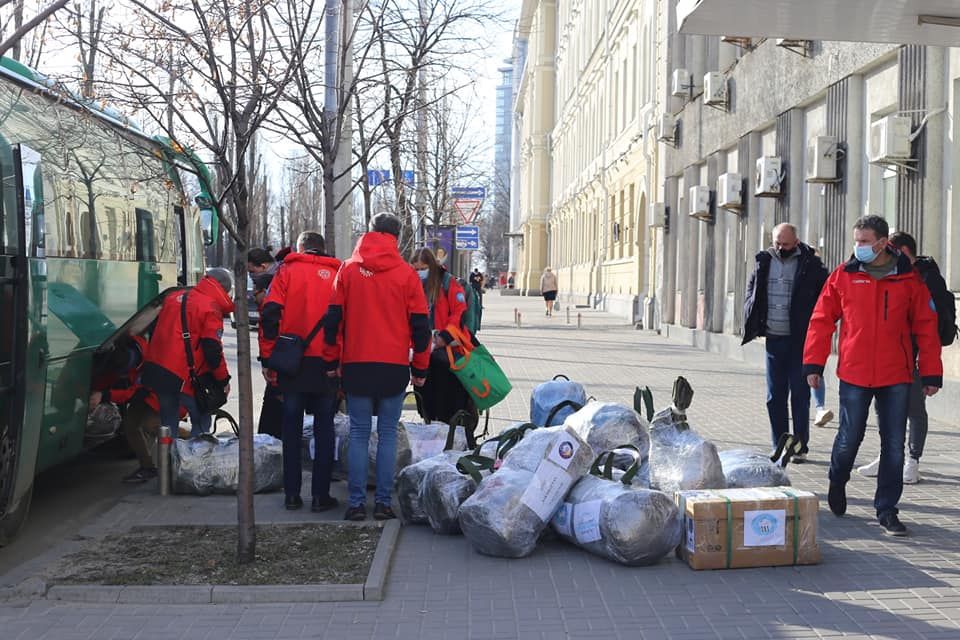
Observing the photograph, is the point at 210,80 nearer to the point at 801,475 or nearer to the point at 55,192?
the point at 55,192

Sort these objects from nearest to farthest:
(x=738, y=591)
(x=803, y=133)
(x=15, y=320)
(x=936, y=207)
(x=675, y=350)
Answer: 1. (x=738, y=591)
2. (x=15, y=320)
3. (x=936, y=207)
4. (x=803, y=133)
5. (x=675, y=350)

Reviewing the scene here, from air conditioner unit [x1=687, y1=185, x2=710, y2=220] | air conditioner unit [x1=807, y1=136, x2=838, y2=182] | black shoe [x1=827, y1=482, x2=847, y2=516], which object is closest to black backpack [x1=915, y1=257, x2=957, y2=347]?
black shoe [x1=827, y1=482, x2=847, y2=516]

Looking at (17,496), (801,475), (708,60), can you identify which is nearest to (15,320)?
(17,496)

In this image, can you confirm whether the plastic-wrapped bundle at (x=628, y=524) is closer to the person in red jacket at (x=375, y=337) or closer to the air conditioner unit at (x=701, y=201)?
the person in red jacket at (x=375, y=337)

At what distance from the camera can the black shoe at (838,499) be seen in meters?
7.02

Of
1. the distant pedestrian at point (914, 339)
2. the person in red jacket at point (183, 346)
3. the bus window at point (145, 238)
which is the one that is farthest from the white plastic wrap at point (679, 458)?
the bus window at point (145, 238)

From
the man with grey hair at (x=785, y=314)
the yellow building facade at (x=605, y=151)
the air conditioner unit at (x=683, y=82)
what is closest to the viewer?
the man with grey hair at (x=785, y=314)

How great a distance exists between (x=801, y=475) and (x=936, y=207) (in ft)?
16.8

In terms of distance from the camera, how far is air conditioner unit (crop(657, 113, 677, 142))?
2544 cm

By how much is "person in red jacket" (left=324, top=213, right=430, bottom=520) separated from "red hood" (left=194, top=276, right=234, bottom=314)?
4.98ft

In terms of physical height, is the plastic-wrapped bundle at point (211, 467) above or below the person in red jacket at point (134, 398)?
below

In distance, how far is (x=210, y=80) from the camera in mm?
6086

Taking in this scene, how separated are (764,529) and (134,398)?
16.3 ft

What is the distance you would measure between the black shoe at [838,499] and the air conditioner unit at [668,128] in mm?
19205
